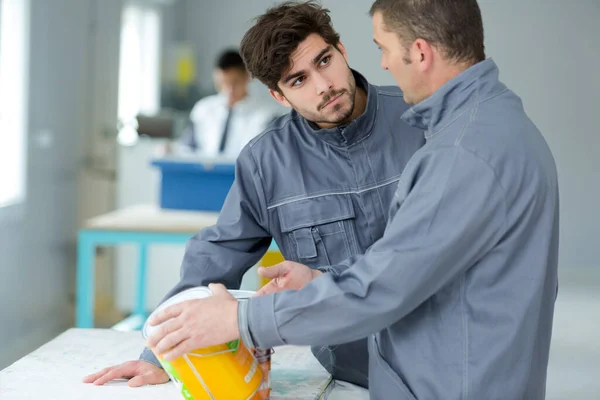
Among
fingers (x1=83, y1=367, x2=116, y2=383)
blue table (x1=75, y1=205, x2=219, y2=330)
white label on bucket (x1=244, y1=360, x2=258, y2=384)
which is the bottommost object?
blue table (x1=75, y1=205, x2=219, y2=330)

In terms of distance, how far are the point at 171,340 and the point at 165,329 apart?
0.02m

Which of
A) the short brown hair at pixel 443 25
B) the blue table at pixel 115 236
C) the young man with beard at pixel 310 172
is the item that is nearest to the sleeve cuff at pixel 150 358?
the young man with beard at pixel 310 172

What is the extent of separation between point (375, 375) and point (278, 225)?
0.48 meters

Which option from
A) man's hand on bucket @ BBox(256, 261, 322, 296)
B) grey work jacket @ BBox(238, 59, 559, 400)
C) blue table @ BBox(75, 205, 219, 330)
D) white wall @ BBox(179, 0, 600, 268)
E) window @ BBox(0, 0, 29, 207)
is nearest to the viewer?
grey work jacket @ BBox(238, 59, 559, 400)

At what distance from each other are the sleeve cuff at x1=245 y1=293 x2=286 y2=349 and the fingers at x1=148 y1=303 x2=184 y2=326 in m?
0.10

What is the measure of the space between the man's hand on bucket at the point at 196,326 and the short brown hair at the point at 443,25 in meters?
0.50

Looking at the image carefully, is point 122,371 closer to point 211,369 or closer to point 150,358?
point 150,358

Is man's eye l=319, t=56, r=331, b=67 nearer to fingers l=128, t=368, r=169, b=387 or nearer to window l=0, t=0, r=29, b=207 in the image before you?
fingers l=128, t=368, r=169, b=387

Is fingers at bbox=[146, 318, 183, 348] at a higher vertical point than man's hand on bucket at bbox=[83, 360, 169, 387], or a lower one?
higher

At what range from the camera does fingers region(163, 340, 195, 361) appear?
1.19 metres

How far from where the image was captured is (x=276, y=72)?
5.48ft

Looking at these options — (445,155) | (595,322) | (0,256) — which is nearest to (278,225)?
(445,155)

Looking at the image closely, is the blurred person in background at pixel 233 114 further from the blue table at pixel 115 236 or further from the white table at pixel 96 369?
the white table at pixel 96 369

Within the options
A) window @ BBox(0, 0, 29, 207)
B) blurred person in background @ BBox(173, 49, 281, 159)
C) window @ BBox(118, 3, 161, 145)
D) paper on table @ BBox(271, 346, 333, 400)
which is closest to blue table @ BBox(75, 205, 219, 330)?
window @ BBox(0, 0, 29, 207)
